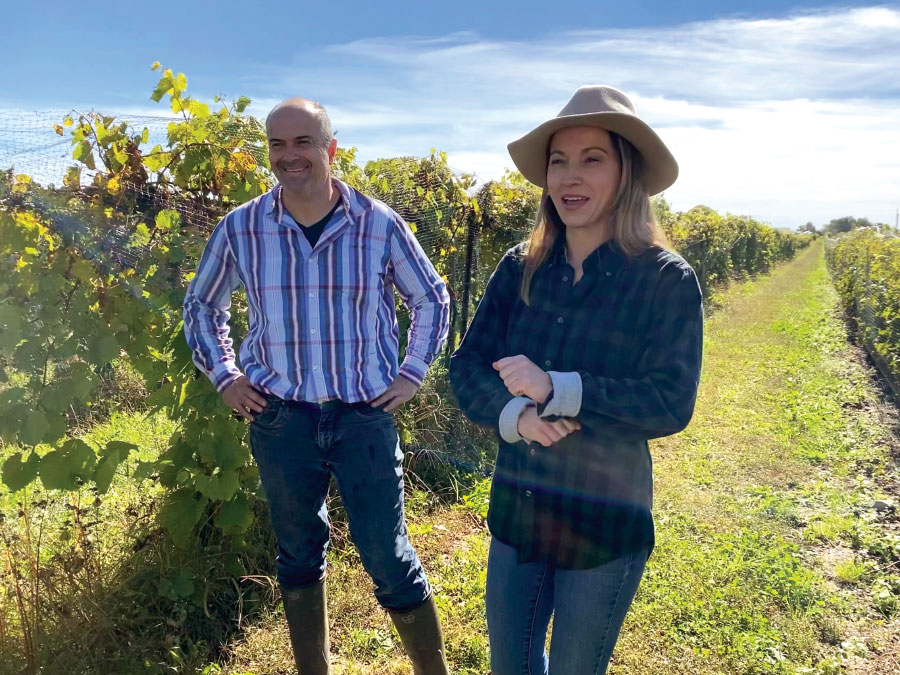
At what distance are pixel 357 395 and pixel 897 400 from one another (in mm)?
7416

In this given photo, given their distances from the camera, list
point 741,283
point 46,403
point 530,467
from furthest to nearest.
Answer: point 741,283, point 46,403, point 530,467

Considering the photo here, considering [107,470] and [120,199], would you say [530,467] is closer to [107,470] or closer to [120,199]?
[107,470]

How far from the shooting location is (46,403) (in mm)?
2402

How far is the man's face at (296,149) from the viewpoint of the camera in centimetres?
200

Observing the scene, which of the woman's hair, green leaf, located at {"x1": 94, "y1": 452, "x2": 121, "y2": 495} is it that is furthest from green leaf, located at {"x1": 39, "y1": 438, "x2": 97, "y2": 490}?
the woman's hair

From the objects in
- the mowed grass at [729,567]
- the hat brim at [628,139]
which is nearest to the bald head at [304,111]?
the hat brim at [628,139]

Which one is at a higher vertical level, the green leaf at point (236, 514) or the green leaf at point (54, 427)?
the green leaf at point (54, 427)

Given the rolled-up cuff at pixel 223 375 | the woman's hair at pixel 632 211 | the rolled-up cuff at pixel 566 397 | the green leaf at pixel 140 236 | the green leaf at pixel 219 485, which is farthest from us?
the green leaf at pixel 219 485

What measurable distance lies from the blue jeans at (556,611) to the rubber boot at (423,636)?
0.56 metres

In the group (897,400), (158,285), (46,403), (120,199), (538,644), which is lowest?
(897,400)

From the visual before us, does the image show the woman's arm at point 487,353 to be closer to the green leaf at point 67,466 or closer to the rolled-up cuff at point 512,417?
the rolled-up cuff at point 512,417

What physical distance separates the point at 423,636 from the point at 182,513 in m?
1.29

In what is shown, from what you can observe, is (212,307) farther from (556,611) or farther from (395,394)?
(556,611)

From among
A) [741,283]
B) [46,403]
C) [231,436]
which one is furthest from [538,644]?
[741,283]
